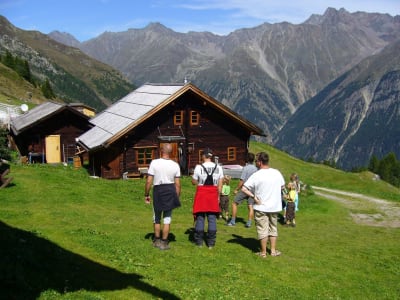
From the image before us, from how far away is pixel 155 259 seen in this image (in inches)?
487

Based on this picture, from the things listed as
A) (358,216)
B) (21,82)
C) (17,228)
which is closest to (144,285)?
(17,228)

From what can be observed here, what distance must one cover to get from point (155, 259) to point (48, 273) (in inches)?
128

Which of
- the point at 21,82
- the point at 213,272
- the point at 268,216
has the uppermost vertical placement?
the point at 21,82

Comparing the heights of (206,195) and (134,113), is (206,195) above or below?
below

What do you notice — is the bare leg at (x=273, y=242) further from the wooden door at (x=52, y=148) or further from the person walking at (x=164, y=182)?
the wooden door at (x=52, y=148)

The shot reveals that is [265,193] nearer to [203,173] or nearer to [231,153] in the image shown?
[203,173]

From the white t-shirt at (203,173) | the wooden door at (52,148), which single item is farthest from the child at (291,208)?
the wooden door at (52,148)

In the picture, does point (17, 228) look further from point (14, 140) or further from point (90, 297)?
point (14, 140)

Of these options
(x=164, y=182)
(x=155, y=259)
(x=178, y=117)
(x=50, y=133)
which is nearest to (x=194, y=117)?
(x=178, y=117)

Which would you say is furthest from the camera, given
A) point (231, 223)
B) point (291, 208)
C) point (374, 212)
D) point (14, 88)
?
point (14, 88)

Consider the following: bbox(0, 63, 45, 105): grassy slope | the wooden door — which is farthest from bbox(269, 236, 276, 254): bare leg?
bbox(0, 63, 45, 105): grassy slope

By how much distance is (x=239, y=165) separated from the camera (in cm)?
4391

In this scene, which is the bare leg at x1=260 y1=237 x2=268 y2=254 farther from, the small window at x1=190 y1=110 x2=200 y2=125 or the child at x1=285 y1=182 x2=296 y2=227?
the small window at x1=190 y1=110 x2=200 y2=125

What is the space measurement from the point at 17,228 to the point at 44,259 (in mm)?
4098
